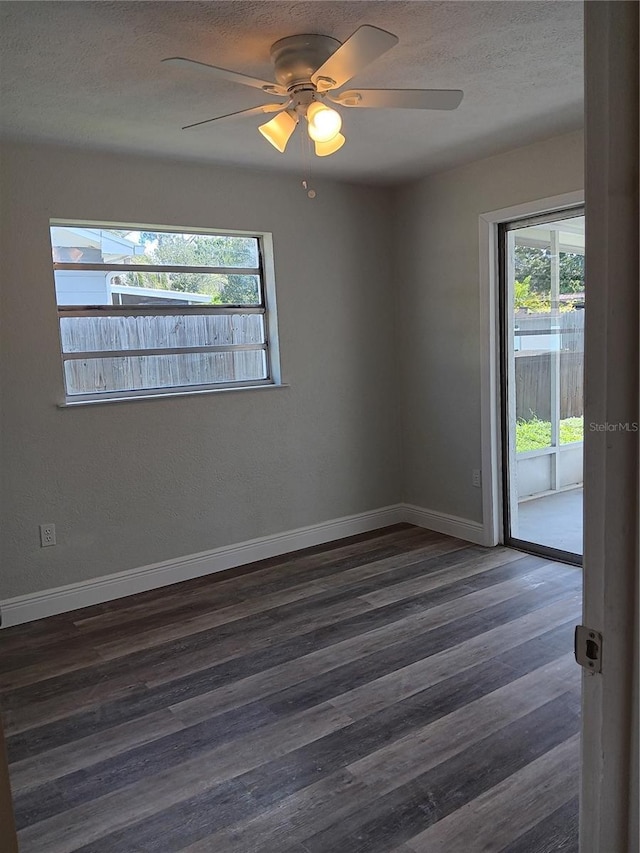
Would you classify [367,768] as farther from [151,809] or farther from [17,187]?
[17,187]

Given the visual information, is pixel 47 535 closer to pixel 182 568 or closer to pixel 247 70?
pixel 182 568

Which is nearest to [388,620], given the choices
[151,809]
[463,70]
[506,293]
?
[151,809]

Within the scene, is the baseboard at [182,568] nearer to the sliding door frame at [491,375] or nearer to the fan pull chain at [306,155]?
the sliding door frame at [491,375]

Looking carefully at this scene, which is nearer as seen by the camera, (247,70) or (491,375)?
(247,70)

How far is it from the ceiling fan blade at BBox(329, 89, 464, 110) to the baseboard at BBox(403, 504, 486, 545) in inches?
113

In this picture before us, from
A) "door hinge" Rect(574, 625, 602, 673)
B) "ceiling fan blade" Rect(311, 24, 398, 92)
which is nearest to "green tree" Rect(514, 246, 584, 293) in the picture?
"ceiling fan blade" Rect(311, 24, 398, 92)

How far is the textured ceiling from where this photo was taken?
80.7 inches

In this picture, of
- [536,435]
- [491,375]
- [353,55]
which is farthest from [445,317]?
[353,55]

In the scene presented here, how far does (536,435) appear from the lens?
4.34 m

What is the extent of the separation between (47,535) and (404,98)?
2.82 m

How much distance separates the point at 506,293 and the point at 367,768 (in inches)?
119

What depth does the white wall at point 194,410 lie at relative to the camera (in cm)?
338

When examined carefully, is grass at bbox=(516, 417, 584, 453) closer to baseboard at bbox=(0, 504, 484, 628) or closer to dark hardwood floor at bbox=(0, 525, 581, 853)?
baseboard at bbox=(0, 504, 484, 628)

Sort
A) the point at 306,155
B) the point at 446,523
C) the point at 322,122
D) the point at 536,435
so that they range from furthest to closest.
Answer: the point at 446,523
the point at 536,435
the point at 306,155
the point at 322,122
